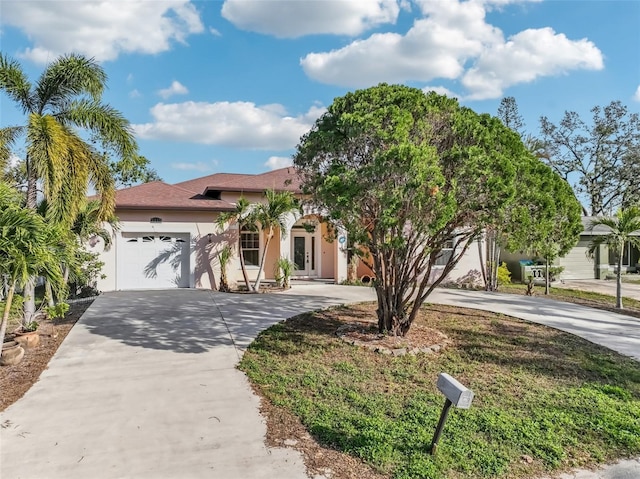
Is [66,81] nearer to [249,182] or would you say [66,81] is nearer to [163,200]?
[163,200]

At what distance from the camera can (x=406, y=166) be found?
20.3 ft

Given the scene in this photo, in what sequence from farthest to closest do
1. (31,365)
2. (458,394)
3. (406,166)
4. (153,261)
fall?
(153,261) → (31,365) → (406,166) → (458,394)

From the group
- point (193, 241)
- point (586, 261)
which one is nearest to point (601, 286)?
point (586, 261)

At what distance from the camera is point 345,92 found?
25.1ft

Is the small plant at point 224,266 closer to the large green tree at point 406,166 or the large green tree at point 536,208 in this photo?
the large green tree at point 406,166

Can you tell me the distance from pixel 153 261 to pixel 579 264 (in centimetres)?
2272

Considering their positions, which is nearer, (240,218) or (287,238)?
(240,218)

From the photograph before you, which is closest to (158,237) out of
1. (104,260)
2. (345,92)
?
(104,260)

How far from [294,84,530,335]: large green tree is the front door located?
453 inches

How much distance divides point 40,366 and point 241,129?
746 inches

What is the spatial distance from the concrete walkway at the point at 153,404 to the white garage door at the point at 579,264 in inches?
525

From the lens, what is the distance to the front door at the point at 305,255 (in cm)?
1969

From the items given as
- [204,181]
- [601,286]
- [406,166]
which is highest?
[204,181]

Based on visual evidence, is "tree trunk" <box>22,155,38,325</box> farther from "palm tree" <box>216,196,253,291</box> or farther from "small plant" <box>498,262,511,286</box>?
"small plant" <box>498,262,511,286</box>
